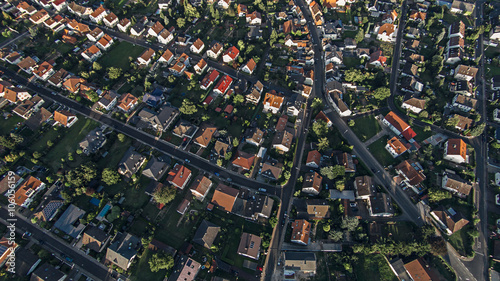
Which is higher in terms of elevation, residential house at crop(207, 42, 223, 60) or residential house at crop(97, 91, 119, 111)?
residential house at crop(207, 42, 223, 60)

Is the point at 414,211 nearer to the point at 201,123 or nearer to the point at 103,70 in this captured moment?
the point at 201,123

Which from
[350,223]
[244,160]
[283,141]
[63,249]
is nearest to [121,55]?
[244,160]

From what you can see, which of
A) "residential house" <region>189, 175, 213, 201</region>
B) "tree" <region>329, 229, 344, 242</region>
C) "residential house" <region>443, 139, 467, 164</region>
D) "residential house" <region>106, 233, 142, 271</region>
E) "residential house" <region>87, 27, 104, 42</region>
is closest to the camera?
"residential house" <region>106, 233, 142, 271</region>

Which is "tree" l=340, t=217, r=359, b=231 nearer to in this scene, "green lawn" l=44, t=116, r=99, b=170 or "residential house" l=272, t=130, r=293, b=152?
"residential house" l=272, t=130, r=293, b=152

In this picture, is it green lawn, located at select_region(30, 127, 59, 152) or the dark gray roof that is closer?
the dark gray roof

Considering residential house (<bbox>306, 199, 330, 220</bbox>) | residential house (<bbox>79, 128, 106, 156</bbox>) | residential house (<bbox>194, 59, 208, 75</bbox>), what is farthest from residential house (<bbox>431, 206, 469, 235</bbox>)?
residential house (<bbox>79, 128, 106, 156</bbox>)

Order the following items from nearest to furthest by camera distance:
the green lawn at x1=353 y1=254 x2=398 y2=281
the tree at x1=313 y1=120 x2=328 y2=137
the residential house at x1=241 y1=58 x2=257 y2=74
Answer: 1. the green lawn at x1=353 y1=254 x2=398 y2=281
2. the tree at x1=313 y1=120 x2=328 y2=137
3. the residential house at x1=241 y1=58 x2=257 y2=74

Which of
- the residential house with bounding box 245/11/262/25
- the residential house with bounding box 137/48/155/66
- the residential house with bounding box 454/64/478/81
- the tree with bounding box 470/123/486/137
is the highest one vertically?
the residential house with bounding box 245/11/262/25
